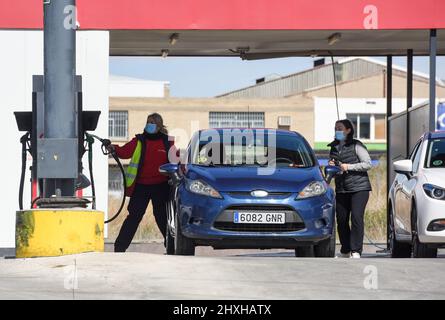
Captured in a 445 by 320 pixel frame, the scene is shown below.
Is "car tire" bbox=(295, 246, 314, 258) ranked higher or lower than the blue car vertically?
lower

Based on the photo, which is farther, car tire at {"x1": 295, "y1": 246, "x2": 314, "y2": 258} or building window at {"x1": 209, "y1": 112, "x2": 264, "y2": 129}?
building window at {"x1": 209, "y1": 112, "x2": 264, "y2": 129}

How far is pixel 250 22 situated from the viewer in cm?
1872

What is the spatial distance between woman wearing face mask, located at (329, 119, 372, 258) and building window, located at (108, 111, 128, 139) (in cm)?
6701

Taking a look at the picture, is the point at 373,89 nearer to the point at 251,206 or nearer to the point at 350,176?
the point at 350,176

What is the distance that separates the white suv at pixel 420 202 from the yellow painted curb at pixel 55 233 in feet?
12.9

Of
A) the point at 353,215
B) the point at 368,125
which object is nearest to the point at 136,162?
the point at 353,215

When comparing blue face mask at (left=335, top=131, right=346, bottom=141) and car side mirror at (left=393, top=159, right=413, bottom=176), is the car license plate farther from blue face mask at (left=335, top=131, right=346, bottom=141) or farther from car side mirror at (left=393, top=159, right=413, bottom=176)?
blue face mask at (left=335, top=131, right=346, bottom=141)

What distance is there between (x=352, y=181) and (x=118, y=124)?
6794 cm

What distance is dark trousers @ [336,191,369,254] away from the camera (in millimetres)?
17656

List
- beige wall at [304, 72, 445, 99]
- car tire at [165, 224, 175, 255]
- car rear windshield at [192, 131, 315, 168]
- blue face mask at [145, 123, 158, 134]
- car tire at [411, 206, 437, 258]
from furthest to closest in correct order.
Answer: beige wall at [304, 72, 445, 99] < blue face mask at [145, 123, 158, 134] < car tire at [165, 224, 175, 255] < car rear windshield at [192, 131, 315, 168] < car tire at [411, 206, 437, 258]

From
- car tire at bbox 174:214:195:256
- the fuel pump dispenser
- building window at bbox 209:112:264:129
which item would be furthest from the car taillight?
building window at bbox 209:112:264:129

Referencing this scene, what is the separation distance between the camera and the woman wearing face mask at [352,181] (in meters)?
17.5
